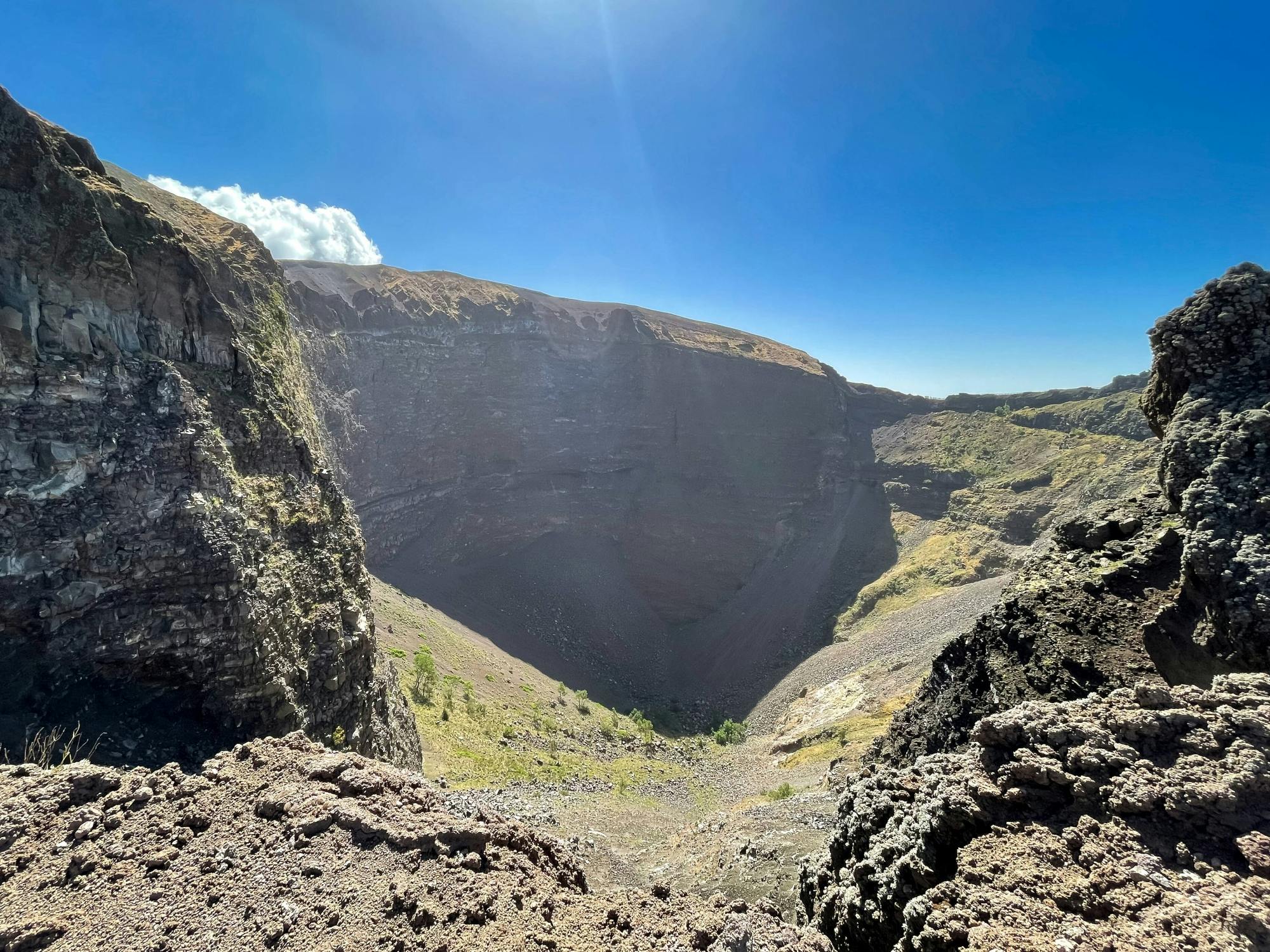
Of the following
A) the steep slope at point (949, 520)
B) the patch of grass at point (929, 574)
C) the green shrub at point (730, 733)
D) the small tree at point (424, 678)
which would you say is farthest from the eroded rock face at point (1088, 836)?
the patch of grass at point (929, 574)

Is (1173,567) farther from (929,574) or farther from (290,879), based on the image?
(929,574)

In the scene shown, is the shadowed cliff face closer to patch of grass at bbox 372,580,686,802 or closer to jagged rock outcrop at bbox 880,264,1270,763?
patch of grass at bbox 372,580,686,802

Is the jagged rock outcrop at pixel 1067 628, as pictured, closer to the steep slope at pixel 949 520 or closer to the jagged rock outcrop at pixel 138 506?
the steep slope at pixel 949 520

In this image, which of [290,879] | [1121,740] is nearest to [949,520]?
[1121,740]

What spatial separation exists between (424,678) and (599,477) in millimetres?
35546

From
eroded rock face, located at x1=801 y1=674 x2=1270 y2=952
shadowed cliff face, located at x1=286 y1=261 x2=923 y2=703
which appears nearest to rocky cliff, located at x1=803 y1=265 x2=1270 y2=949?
eroded rock face, located at x1=801 y1=674 x2=1270 y2=952

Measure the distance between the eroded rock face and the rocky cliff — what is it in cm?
2

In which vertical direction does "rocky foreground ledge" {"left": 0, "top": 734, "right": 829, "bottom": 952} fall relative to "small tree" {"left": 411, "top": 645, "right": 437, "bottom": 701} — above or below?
above

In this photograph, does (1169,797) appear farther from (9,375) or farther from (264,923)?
(9,375)

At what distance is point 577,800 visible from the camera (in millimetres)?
19719

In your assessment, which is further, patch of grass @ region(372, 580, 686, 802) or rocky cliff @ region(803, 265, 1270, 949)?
patch of grass @ region(372, 580, 686, 802)

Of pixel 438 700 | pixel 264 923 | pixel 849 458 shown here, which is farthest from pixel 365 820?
pixel 849 458

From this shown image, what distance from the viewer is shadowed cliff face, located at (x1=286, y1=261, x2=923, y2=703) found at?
149ft

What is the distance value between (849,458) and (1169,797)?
2394 inches
